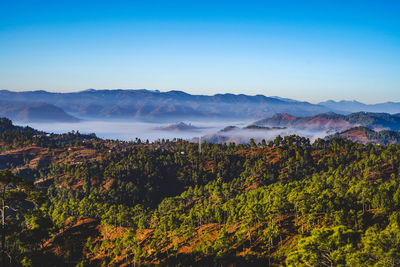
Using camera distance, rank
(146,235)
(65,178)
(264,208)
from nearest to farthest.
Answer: (264,208) < (146,235) < (65,178)

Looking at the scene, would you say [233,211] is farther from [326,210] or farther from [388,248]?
[388,248]

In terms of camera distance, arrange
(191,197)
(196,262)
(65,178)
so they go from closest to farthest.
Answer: (196,262) < (191,197) < (65,178)

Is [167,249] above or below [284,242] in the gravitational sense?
below

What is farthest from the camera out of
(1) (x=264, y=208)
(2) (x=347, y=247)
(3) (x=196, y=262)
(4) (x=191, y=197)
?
(4) (x=191, y=197)

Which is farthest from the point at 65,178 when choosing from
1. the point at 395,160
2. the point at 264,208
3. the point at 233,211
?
the point at 395,160

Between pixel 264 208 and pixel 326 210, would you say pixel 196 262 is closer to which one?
pixel 264 208

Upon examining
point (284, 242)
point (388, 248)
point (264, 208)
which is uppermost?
point (388, 248)

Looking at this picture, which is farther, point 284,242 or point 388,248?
point 284,242

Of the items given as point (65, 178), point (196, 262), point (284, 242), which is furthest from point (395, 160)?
point (65, 178)

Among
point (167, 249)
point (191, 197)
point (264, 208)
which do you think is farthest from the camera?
point (191, 197)
